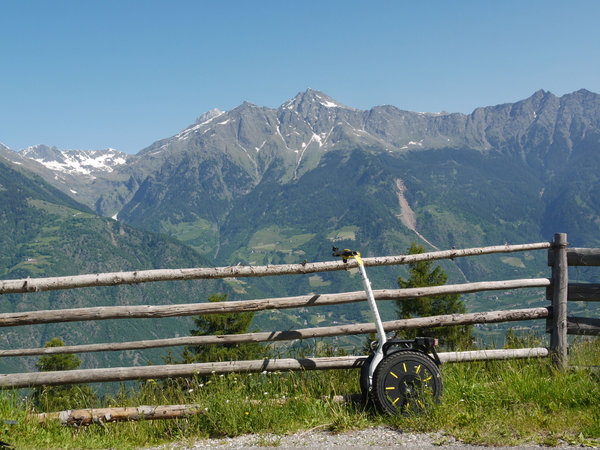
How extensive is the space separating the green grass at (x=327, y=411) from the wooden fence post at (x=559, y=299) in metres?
0.68

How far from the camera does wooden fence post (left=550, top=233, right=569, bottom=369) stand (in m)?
6.84

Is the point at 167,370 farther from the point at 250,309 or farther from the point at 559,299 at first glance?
the point at 559,299

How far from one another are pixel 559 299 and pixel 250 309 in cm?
447

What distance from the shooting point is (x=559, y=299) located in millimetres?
6926

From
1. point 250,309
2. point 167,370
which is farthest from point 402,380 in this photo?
point 167,370

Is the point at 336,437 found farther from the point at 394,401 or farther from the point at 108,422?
the point at 108,422

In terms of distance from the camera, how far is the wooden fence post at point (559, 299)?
684cm

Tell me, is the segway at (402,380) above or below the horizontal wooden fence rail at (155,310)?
below

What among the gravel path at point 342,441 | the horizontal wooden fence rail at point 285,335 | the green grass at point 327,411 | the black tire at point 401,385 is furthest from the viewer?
the horizontal wooden fence rail at point 285,335

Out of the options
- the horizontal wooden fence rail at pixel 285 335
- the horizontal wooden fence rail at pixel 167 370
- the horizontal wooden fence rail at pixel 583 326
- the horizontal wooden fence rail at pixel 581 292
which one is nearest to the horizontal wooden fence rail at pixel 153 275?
the horizontal wooden fence rail at pixel 285 335

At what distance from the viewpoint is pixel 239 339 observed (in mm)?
6125

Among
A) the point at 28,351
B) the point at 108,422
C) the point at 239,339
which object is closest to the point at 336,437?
the point at 239,339

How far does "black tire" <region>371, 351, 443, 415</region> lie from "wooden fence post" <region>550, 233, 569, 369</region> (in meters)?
2.90

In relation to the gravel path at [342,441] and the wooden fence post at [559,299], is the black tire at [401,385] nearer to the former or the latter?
the gravel path at [342,441]
